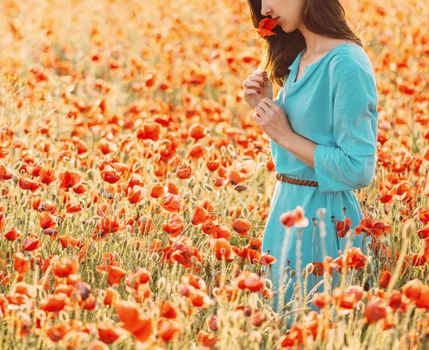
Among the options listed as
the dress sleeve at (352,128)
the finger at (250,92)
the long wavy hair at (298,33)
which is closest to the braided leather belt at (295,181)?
the dress sleeve at (352,128)

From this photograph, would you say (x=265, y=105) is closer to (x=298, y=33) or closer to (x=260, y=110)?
(x=260, y=110)

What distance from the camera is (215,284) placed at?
2.56 metres

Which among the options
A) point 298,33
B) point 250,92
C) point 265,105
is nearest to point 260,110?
point 265,105

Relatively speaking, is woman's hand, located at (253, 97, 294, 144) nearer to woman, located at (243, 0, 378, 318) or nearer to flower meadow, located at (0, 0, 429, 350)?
woman, located at (243, 0, 378, 318)

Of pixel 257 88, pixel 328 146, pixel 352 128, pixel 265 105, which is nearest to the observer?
pixel 352 128

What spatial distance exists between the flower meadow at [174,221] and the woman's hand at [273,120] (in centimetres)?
30

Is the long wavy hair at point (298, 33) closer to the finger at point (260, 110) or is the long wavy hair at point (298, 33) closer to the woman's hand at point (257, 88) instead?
the woman's hand at point (257, 88)

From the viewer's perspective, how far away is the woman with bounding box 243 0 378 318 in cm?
234

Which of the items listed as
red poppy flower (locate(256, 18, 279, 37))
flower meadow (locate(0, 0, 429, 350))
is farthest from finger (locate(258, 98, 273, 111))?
flower meadow (locate(0, 0, 429, 350))

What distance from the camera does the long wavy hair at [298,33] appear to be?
2.48m

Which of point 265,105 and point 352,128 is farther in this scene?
point 265,105

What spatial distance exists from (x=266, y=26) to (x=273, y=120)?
31 centimetres

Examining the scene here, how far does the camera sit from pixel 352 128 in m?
2.32

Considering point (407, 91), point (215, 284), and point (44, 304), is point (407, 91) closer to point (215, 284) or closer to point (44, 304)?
point (215, 284)
